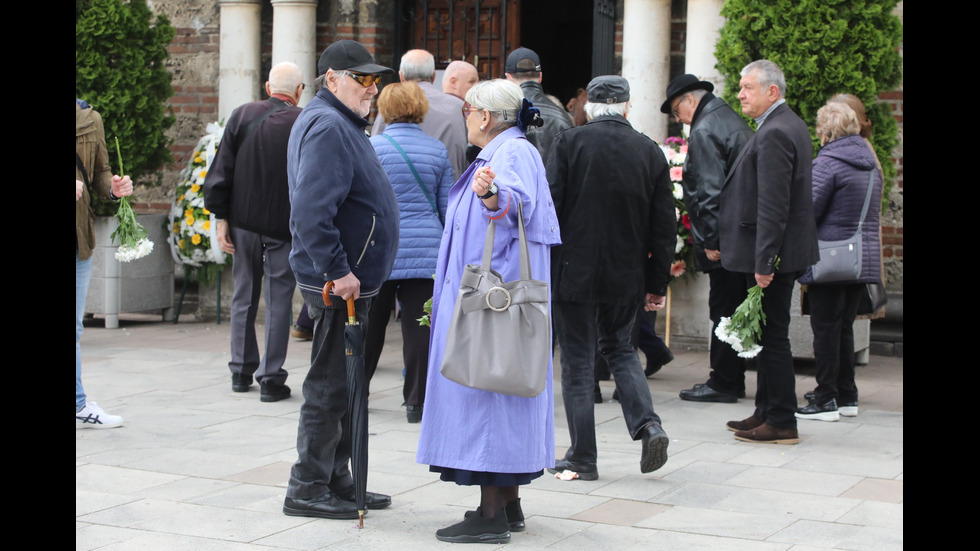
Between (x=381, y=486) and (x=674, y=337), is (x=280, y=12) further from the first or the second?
(x=381, y=486)

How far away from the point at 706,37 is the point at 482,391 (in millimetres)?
5411

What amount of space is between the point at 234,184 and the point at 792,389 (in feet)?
10.9

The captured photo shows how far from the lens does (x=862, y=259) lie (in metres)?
6.73

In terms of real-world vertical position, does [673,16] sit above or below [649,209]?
above

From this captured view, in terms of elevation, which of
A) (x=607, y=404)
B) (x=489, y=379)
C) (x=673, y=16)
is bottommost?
(x=607, y=404)

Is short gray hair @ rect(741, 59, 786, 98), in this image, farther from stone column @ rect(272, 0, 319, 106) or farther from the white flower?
stone column @ rect(272, 0, 319, 106)

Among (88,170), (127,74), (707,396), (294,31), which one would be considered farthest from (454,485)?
(294,31)

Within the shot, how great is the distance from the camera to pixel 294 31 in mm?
10727

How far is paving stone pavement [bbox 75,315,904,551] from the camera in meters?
4.50

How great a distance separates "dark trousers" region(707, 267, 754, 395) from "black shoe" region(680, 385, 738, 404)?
41 mm

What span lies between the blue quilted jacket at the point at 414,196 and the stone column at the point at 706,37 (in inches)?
127

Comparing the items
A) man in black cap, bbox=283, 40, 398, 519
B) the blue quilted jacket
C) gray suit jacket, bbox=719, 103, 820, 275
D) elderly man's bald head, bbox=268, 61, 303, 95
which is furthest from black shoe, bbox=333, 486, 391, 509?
elderly man's bald head, bbox=268, 61, 303, 95
